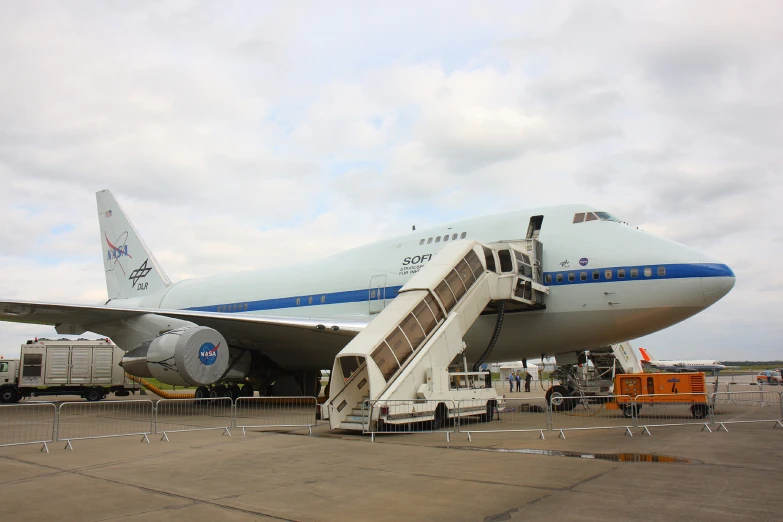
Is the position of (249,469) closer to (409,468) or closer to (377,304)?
(409,468)

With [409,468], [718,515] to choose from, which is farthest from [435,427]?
[718,515]

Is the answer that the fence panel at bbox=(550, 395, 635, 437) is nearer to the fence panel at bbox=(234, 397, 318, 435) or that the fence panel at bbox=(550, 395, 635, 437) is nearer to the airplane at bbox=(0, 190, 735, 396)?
the airplane at bbox=(0, 190, 735, 396)

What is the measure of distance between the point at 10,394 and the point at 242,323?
12.8 metres

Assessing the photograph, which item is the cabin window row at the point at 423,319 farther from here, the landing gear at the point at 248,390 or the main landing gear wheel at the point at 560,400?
the landing gear at the point at 248,390

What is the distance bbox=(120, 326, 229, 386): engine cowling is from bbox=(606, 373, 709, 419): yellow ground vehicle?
9406mm

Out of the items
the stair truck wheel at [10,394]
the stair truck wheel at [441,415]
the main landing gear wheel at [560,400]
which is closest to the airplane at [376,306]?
the main landing gear wheel at [560,400]

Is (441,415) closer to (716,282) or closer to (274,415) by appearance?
(274,415)

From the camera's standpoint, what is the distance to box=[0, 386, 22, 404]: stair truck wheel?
21.9 metres

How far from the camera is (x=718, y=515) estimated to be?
445cm

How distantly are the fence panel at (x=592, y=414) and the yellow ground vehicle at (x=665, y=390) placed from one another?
0.10 feet

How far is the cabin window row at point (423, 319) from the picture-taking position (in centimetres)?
1026

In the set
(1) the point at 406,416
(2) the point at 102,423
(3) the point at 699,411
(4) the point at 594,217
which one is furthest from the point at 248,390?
(3) the point at 699,411

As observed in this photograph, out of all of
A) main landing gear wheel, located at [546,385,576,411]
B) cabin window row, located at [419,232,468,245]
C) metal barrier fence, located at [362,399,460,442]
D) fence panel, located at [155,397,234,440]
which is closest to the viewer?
metal barrier fence, located at [362,399,460,442]

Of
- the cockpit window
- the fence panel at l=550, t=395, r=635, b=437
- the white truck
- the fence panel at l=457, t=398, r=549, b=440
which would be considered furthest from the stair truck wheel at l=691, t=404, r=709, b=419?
the white truck
